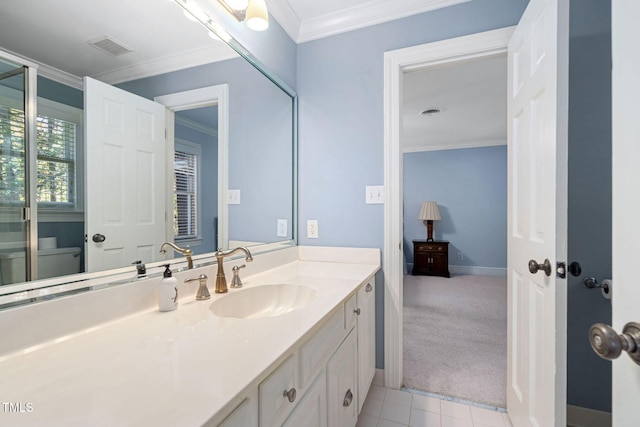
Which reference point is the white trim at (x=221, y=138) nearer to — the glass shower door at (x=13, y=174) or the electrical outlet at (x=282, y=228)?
the electrical outlet at (x=282, y=228)

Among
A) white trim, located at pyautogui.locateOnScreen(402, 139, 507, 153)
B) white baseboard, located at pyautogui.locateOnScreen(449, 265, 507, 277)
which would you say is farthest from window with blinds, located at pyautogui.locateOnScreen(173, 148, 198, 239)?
white baseboard, located at pyautogui.locateOnScreen(449, 265, 507, 277)

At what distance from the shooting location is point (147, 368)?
1.86 feet

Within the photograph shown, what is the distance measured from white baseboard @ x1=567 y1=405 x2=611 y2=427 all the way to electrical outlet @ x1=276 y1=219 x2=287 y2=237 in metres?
1.82

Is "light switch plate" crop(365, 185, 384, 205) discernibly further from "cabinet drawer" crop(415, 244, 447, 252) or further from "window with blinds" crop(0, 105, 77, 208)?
"cabinet drawer" crop(415, 244, 447, 252)

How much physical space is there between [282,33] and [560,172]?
5.63 ft

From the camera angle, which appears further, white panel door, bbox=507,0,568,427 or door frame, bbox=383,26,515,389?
door frame, bbox=383,26,515,389

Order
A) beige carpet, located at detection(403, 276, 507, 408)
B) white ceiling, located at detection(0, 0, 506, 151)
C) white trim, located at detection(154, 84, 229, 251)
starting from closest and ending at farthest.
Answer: white ceiling, located at detection(0, 0, 506, 151) < white trim, located at detection(154, 84, 229, 251) < beige carpet, located at detection(403, 276, 507, 408)

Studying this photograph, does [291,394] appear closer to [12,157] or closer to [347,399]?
[347,399]

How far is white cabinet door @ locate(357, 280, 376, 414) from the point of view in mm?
1391

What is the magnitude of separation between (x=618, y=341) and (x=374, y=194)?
1.38 m

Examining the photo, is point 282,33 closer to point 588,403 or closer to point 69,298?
point 69,298

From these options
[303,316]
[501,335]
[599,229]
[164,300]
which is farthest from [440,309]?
[164,300]

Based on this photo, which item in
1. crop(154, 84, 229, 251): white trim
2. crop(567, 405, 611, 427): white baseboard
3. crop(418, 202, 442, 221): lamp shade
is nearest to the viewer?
crop(154, 84, 229, 251): white trim

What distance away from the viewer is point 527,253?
1252mm
